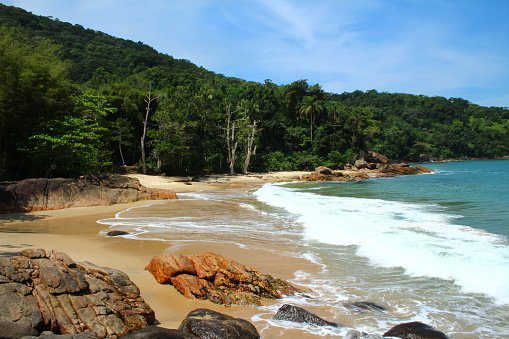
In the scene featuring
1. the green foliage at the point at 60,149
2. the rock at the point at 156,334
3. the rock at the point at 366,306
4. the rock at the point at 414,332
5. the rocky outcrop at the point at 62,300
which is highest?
the green foliage at the point at 60,149

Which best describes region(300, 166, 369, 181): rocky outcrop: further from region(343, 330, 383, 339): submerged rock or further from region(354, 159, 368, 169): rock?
region(343, 330, 383, 339): submerged rock

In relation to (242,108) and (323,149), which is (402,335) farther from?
(323,149)

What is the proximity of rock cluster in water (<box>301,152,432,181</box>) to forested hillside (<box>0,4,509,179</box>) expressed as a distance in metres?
2.11

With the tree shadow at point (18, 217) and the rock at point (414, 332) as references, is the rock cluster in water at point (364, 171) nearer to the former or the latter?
the tree shadow at point (18, 217)

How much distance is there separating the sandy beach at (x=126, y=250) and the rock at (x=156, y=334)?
93 centimetres

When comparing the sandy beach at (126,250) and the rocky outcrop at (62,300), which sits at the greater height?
the rocky outcrop at (62,300)

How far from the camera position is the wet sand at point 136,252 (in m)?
6.80

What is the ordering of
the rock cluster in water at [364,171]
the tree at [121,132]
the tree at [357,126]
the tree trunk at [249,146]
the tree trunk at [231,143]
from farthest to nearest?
the tree at [357,126] < the tree trunk at [249,146] < the tree trunk at [231,143] < the rock cluster in water at [364,171] < the tree at [121,132]

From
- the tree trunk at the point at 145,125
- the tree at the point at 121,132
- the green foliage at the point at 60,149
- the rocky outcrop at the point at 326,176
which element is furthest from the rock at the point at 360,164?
the green foliage at the point at 60,149

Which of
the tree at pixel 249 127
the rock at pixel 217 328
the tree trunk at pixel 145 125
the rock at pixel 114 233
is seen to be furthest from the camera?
the tree at pixel 249 127

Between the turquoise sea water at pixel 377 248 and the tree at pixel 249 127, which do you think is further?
the tree at pixel 249 127

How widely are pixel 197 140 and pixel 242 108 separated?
13.6 metres

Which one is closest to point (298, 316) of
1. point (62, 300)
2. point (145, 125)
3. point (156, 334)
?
point (156, 334)

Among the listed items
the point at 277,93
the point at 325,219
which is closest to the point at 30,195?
the point at 325,219
